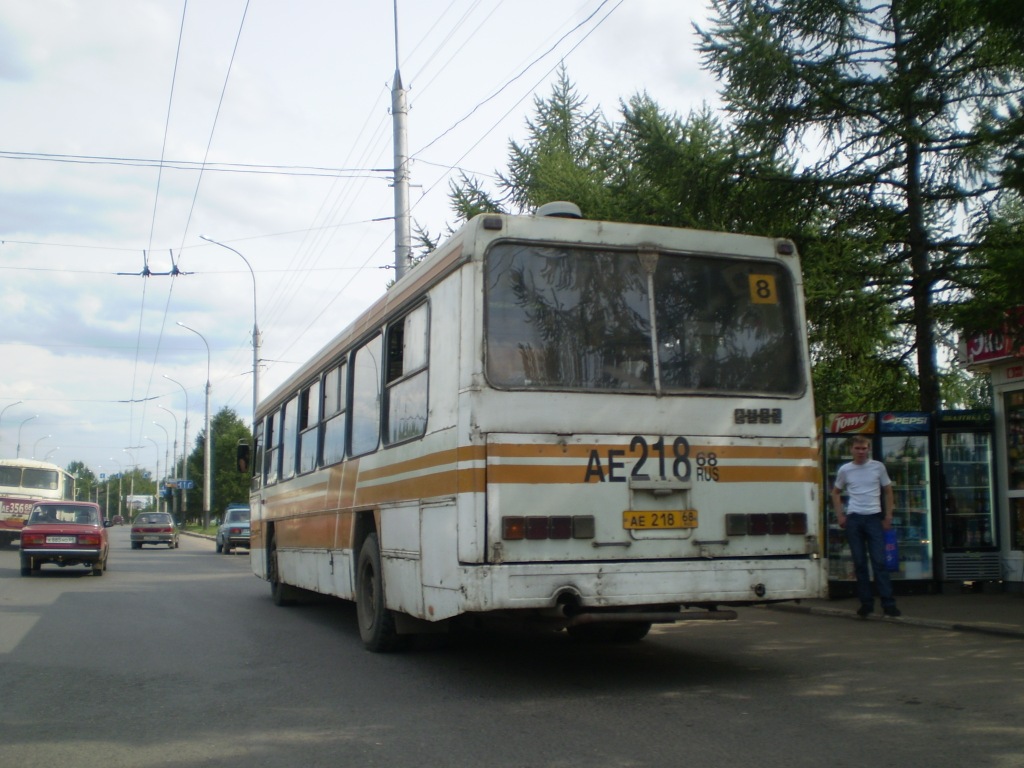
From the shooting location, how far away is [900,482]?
1423 cm

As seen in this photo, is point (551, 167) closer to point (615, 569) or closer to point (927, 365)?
point (927, 365)

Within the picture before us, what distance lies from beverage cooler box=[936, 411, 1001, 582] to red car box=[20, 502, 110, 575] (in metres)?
16.6

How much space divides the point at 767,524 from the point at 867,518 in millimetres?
4131

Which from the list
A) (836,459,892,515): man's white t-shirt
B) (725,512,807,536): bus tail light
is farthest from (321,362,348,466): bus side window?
(836,459,892,515): man's white t-shirt

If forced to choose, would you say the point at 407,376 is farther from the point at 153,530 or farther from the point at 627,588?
the point at 153,530

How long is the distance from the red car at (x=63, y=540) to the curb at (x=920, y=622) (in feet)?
49.7

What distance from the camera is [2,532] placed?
3797 centimetres

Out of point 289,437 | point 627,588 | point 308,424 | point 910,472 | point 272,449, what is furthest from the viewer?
point 272,449

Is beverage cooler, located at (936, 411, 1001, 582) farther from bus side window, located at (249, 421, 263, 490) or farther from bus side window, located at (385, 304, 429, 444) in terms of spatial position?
bus side window, located at (249, 421, 263, 490)

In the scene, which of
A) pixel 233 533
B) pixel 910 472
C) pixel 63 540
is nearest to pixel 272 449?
pixel 910 472

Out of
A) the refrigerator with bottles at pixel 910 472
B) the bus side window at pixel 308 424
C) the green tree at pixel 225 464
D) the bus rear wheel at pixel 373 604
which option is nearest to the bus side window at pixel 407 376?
the bus rear wheel at pixel 373 604

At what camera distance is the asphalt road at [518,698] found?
596 centimetres

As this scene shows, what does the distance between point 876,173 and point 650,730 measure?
435 inches

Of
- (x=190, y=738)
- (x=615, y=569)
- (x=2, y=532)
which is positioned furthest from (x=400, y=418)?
(x=2, y=532)
